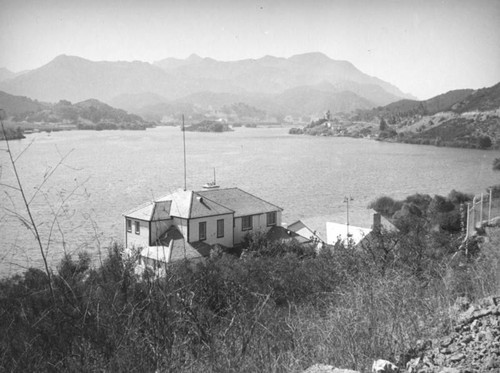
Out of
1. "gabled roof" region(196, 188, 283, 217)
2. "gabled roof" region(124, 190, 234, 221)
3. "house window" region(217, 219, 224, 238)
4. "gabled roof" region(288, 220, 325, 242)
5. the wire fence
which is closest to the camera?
the wire fence

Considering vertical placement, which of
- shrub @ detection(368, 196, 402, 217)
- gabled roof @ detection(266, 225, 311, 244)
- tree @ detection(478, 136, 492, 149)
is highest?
tree @ detection(478, 136, 492, 149)

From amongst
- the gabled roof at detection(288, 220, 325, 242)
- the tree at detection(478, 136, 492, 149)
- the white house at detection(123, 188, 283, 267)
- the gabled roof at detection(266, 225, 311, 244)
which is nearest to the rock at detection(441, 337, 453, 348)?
the white house at detection(123, 188, 283, 267)

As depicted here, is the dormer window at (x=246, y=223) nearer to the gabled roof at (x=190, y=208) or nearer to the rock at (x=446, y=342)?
the gabled roof at (x=190, y=208)

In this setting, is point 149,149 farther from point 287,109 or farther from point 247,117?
point 287,109

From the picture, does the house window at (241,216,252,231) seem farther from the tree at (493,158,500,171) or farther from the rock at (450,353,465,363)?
the tree at (493,158,500,171)

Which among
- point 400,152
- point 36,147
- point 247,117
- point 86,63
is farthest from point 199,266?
point 247,117

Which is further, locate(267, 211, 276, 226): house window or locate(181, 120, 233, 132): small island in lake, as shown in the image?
locate(181, 120, 233, 132): small island in lake

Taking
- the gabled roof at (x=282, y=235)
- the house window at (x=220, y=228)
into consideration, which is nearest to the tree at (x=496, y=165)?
the gabled roof at (x=282, y=235)

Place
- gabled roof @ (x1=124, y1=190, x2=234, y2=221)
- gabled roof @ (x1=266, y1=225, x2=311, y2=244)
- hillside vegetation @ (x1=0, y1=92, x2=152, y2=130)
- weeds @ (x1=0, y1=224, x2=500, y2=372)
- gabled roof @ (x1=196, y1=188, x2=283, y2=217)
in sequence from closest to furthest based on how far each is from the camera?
1. weeds @ (x1=0, y1=224, x2=500, y2=372)
2. gabled roof @ (x1=124, y1=190, x2=234, y2=221)
3. gabled roof @ (x1=266, y1=225, x2=311, y2=244)
4. gabled roof @ (x1=196, y1=188, x2=283, y2=217)
5. hillside vegetation @ (x1=0, y1=92, x2=152, y2=130)
